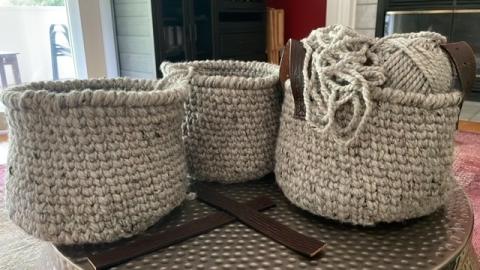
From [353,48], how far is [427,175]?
147 mm

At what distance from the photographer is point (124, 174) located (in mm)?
370

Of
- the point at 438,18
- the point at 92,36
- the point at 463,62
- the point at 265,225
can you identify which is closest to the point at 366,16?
the point at 438,18

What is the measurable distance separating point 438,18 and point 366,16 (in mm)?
398

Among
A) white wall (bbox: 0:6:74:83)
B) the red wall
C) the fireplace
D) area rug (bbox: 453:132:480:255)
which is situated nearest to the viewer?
area rug (bbox: 453:132:480:255)

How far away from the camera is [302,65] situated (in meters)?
0.41

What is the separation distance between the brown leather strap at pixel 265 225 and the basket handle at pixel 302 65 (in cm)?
12

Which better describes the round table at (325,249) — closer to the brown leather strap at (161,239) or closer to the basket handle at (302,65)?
the brown leather strap at (161,239)

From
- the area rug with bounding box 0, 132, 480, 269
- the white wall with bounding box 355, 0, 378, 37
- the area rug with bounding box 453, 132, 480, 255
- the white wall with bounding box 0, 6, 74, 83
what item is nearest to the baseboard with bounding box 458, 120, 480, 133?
the area rug with bounding box 453, 132, 480, 255

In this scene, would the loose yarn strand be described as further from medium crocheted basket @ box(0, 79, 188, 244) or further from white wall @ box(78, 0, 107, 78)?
white wall @ box(78, 0, 107, 78)

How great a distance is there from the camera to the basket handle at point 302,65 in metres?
0.39

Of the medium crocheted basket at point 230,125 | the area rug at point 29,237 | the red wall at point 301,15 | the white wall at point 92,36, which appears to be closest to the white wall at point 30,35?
the white wall at point 92,36

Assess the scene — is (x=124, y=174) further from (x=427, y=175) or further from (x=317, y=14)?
(x=317, y=14)

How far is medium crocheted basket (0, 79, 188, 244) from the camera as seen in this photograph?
0.35 m

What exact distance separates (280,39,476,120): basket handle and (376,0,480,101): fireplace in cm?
185
